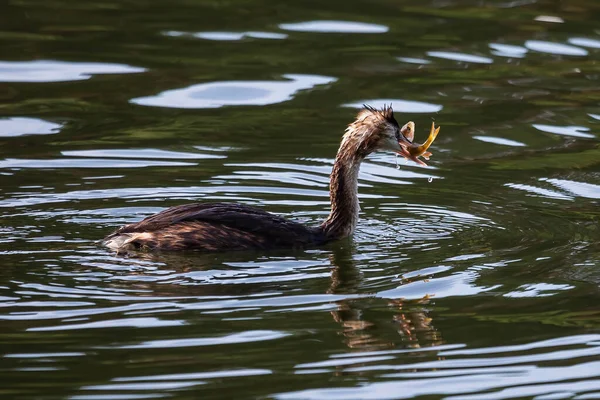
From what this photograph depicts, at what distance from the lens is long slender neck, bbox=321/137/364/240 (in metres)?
9.77

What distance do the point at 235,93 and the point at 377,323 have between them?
692 centimetres

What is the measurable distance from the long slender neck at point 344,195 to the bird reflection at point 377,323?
47.0 inches

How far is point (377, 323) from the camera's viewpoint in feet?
25.5

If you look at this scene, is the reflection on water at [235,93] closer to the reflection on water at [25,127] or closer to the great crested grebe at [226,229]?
the reflection on water at [25,127]

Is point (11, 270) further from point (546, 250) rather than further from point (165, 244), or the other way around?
point (546, 250)

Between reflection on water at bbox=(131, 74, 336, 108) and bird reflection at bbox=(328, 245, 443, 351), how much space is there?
5.66 metres

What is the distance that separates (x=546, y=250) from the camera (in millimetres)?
9352

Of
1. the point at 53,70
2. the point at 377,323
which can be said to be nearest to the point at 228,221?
the point at 377,323

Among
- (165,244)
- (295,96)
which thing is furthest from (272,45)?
(165,244)

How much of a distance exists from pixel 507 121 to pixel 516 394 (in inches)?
276

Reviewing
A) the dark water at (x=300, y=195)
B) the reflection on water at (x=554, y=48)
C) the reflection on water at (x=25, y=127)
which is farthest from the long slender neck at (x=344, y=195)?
the reflection on water at (x=554, y=48)

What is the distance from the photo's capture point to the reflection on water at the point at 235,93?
45.7 feet

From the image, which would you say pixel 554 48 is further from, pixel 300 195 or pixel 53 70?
pixel 53 70

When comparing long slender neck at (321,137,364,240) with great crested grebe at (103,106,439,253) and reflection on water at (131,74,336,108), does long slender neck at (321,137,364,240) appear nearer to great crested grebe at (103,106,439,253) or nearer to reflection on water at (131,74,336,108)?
great crested grebe at (103,106,439,253)
